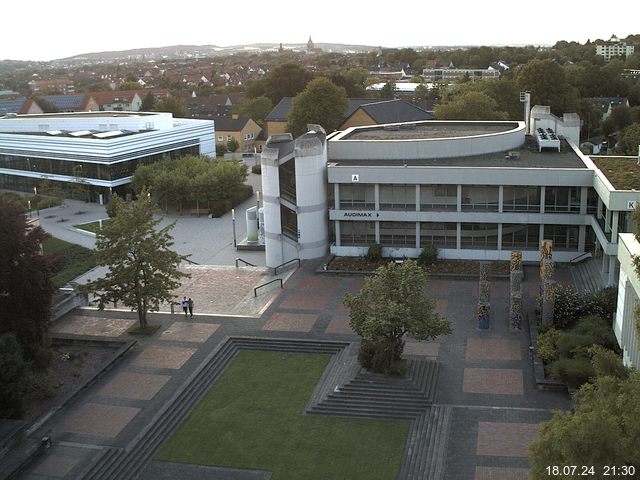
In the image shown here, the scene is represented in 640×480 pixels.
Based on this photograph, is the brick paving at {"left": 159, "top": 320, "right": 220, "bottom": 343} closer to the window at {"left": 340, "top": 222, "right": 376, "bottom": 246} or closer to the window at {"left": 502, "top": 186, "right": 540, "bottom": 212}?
the window at {"left": 340, "top": 222, "right": 376, "bottom": 246}

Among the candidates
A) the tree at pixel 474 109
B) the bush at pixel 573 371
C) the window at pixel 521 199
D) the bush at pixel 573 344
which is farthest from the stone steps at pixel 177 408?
the tree at pixel 474 109

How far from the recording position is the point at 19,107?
155000 millimetres

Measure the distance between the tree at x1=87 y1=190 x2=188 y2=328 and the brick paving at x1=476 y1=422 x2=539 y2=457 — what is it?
16006 millimetres

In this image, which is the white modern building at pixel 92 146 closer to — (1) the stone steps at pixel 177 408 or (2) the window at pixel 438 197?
(2) the window at pixel 438 197

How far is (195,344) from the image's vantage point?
32094 mm

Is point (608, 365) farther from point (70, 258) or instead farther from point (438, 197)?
point (70, 258)

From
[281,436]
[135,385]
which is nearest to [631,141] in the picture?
[281,436]

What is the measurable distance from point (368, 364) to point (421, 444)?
488 cm

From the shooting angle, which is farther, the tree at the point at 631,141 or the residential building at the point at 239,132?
the residential building at the point at 239,132

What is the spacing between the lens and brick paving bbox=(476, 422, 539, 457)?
2281cm

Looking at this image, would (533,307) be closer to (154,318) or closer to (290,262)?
(290,262)

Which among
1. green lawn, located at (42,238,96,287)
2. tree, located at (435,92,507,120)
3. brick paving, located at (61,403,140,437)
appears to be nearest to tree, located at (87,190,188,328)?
brick paving, located at (61,403,140,437)

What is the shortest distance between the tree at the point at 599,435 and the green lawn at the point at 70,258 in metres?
33.7

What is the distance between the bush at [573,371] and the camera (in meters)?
25.6
